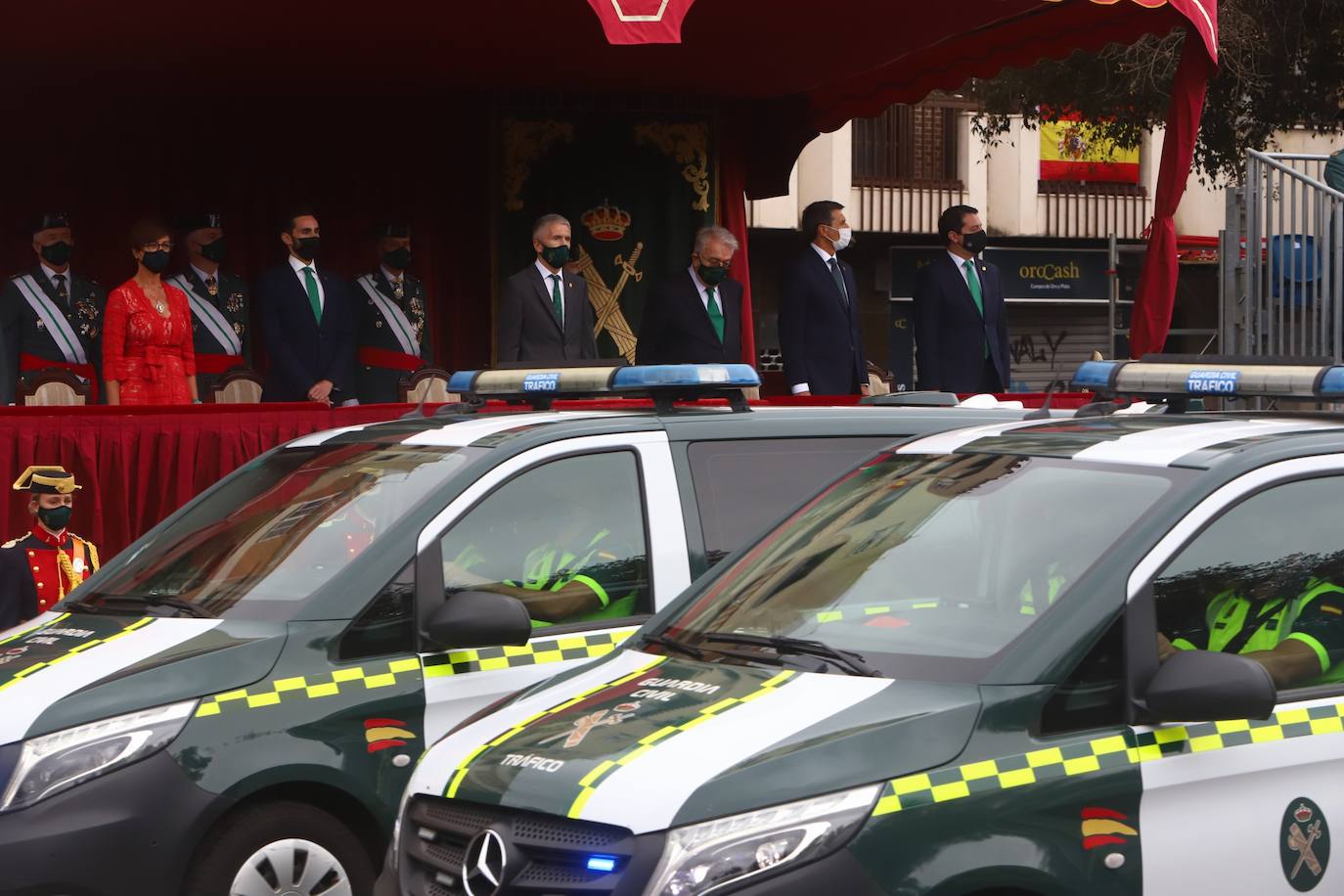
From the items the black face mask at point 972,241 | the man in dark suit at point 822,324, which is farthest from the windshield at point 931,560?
the black face mask at point 972,241

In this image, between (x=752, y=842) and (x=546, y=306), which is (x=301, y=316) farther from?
(x=752, y=842)

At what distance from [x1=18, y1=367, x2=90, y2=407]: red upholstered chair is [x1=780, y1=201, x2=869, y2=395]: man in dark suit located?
4.39 meters

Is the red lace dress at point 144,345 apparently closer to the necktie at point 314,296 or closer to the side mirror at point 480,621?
the necktie at point 314,296

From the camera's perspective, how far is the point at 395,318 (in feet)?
44.8

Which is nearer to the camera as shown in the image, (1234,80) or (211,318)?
(211,318)

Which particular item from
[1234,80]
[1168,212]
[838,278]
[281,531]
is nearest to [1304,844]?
[281,531]

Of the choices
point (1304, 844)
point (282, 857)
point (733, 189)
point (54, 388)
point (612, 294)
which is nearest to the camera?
point (1304, 844)

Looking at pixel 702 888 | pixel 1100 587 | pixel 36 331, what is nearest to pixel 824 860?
pixel 702 888

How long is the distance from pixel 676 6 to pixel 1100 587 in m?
6.60

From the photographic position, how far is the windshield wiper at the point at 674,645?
4.25 metres

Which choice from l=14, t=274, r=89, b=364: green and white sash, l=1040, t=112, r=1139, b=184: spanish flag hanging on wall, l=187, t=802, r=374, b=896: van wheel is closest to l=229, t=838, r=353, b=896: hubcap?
l=187, t=802, r=374, b=896: van wheel

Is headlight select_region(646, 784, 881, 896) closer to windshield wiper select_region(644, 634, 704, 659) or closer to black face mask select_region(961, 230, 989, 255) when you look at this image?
windshield wiper select_region(644, 634, 704, 659)

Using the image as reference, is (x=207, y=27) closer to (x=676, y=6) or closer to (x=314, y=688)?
(x=676, y=6)

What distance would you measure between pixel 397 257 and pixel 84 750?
9.22 metres
